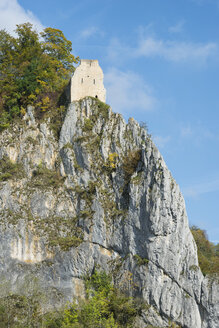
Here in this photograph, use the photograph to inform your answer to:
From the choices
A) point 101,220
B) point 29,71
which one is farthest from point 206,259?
point 29,71

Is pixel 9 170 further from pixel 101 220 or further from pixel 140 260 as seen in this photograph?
pixel 140 260

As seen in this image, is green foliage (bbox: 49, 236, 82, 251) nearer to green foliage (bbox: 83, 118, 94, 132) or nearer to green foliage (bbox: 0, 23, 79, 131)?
green foliage (bbox: 83, 118, 94, 132)

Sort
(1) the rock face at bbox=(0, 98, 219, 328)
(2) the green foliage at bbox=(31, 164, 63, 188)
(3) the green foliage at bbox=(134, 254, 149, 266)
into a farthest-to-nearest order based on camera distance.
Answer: (2) the green foliage at bbox=(31, 164, 63, 188), (3) the green foliage at bbox=(134, 254, 149, 266), (1) the rock face at bbox=(0, 98, 219, 328)

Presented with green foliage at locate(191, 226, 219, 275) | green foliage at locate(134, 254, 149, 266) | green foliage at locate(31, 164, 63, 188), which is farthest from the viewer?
green foliage at locate(31, 164, 63, 188)

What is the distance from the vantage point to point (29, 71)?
4894cm

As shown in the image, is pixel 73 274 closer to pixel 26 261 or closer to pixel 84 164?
pixel 26 261

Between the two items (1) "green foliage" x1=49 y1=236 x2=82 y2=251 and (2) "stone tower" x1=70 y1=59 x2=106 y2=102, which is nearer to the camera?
Result: (1) "green foliage" x1=49 y1=236 x2=82 y2=251

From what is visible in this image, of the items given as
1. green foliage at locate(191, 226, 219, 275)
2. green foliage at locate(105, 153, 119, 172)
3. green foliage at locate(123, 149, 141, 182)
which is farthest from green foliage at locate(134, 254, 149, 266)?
green foliage at locate(105, 153, 119, 172)

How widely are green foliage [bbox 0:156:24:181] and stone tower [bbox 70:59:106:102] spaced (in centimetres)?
826

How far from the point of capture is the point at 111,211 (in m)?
40.9

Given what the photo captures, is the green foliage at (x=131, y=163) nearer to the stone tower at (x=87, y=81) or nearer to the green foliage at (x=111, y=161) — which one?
the green foliage at (x=111, y=161)

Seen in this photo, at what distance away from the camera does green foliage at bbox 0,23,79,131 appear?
47562mm

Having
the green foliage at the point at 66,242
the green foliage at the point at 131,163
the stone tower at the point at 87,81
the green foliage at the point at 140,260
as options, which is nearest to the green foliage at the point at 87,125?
the stone tower at the point at 87,81

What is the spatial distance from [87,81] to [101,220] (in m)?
14.0
